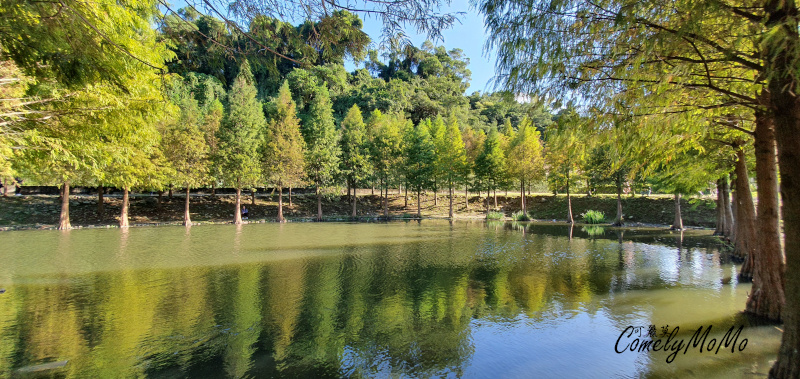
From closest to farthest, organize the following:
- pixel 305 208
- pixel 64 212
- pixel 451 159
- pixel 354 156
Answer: pixel 64 212 → pixel 354 156 → pixel 451 159 → pixel 305 208

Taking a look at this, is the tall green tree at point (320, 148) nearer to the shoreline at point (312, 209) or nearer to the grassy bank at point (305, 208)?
the shoreline at point (312, 209)

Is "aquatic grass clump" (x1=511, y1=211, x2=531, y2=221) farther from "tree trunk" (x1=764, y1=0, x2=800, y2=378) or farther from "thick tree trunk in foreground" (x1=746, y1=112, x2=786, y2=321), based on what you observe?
"tree trunk" (x1=764, y1=0, x2=800, y2=378)

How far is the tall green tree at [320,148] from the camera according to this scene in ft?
115

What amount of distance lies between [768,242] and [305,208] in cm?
3583

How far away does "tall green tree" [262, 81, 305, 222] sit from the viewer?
32.7 metres

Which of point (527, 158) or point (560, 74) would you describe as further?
point (527, 158)

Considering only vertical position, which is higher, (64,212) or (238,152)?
(238,152)

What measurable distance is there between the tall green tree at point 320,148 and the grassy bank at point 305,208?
3855 millimetres

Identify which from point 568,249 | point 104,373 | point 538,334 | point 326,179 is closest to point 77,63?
point 104,373

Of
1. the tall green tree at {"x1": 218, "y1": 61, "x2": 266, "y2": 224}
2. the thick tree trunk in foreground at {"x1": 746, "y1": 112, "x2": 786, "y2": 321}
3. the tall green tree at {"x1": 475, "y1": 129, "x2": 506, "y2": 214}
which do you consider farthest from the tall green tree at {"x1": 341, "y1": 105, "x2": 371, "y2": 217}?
the thick tree trunk in foreground at {"x1": 746, "y1": 112, "x2": 786, "y2": 321}

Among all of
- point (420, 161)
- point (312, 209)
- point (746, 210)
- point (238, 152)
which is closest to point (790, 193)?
point (746, 210)

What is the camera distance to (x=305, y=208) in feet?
128

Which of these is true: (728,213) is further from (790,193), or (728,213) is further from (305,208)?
(305,208)

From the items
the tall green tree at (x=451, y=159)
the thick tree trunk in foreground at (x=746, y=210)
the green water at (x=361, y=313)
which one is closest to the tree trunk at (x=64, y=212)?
the green water at (x=361, y=313)
